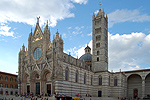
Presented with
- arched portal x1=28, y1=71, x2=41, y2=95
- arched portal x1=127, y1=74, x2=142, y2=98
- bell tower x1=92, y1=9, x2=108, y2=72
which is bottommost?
arched portal x1=127, y1=74, x2=142, y2=98

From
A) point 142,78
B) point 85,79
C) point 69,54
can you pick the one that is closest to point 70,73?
point 69,54

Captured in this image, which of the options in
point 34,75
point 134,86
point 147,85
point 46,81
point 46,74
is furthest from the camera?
point 134,86

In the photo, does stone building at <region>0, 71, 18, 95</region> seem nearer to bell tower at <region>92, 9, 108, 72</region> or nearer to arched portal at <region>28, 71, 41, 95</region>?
arched portal at <region>28, 71, 41, 95</region>

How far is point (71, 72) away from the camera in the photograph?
141 feet

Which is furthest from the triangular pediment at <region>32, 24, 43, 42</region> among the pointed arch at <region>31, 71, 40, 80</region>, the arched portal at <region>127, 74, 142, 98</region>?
the arched portal at <region>127, 74, 142, 98</region>

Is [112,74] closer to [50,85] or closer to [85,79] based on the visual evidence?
[85,79]

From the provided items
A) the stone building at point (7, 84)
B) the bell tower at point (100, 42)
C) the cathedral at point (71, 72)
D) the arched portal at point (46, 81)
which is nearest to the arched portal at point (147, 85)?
the cathedral at point (71, 72)

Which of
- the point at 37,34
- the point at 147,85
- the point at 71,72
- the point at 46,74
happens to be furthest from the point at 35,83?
the point at 147,85

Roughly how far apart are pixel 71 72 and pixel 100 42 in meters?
16.9

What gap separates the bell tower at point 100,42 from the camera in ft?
175

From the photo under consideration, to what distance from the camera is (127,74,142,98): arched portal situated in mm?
59344

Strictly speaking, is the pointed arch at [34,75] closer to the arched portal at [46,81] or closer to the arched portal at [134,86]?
the arched portal at [46,81]

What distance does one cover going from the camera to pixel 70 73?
42.4 m

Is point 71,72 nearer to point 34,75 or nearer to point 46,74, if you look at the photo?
point 46,74
